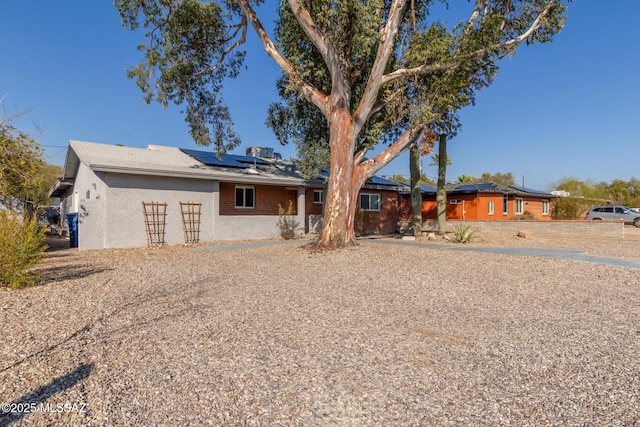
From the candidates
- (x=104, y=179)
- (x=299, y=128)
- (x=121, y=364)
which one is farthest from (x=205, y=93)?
(x=121, y=364)

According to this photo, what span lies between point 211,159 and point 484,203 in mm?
18803

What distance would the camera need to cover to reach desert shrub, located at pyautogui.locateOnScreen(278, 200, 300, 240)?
17531 mm

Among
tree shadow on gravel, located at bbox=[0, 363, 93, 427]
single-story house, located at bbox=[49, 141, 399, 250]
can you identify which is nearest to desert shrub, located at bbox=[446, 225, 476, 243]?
single-story house, located at bbox=[49, 141, 399, 250]

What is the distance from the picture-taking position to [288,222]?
718 inches

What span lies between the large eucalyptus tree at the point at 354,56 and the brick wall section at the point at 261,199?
14.4 feet

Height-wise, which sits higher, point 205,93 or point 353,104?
point 205,93

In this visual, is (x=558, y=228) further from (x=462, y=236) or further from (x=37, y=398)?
(x=37, y=398)

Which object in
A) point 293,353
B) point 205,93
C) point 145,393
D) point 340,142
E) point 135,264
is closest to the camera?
point 145,393

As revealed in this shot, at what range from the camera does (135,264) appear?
32.6ft

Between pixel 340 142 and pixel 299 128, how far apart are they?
5167mm

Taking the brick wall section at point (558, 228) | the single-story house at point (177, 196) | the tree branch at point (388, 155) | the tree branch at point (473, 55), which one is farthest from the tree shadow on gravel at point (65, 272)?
the brick wall section at point (558, 228)

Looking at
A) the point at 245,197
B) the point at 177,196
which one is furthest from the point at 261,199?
the point at 177,196

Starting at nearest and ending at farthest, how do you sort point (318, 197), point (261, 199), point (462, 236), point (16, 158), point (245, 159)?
point (16, 158) < point (462, 236) < point (261, 199) < point (318, 197) < point (245, 159)

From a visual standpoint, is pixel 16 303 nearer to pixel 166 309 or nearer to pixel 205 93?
pixel 166 309
